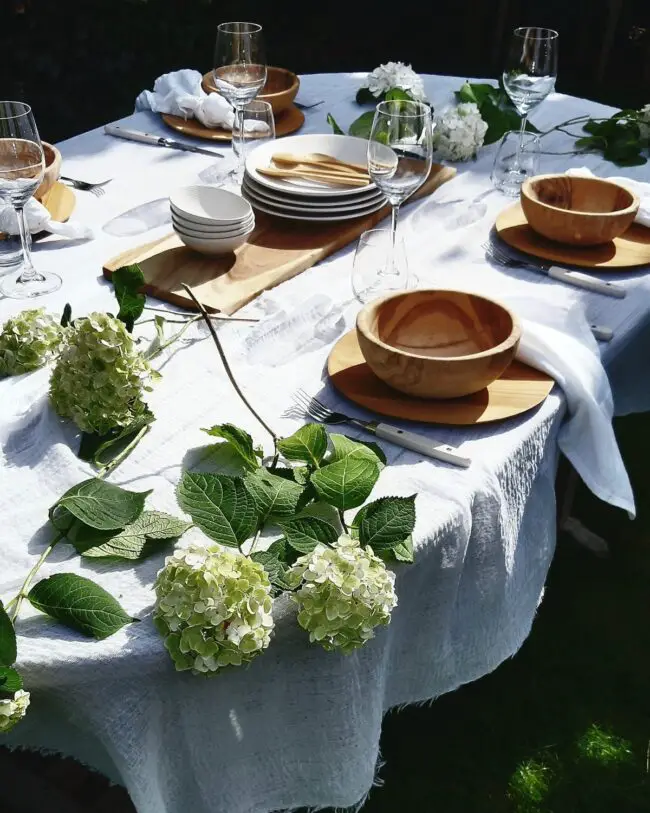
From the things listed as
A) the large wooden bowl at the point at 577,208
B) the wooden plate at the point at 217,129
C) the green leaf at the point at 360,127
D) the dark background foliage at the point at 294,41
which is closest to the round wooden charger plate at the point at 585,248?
the large wooden bowl at the point at 577,208

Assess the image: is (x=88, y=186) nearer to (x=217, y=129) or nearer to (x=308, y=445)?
(x=217, y=129)

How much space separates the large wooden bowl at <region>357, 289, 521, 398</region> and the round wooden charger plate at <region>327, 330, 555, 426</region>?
0.8 inches

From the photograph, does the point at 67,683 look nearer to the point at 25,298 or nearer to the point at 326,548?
the point at 326,548

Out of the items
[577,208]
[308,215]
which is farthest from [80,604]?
[577,208]

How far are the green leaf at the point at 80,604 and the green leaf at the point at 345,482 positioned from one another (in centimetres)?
26

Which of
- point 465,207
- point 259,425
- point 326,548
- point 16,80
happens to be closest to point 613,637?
point 465,207

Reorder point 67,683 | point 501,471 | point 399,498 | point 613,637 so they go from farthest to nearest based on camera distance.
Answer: point 613,637, point 501,471, point 399,498, point 67,683

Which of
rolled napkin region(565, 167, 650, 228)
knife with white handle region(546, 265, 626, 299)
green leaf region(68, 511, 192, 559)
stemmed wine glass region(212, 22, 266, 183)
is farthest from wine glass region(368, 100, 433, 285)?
green leaf region(68, 511, 192, 559)

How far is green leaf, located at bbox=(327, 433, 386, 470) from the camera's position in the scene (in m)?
1.12

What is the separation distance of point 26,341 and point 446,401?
0.58 m

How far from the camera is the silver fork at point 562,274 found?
1610mm

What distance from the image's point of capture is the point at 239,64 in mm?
2008

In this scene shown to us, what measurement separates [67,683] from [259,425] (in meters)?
0.44

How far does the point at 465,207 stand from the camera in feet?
6.34
